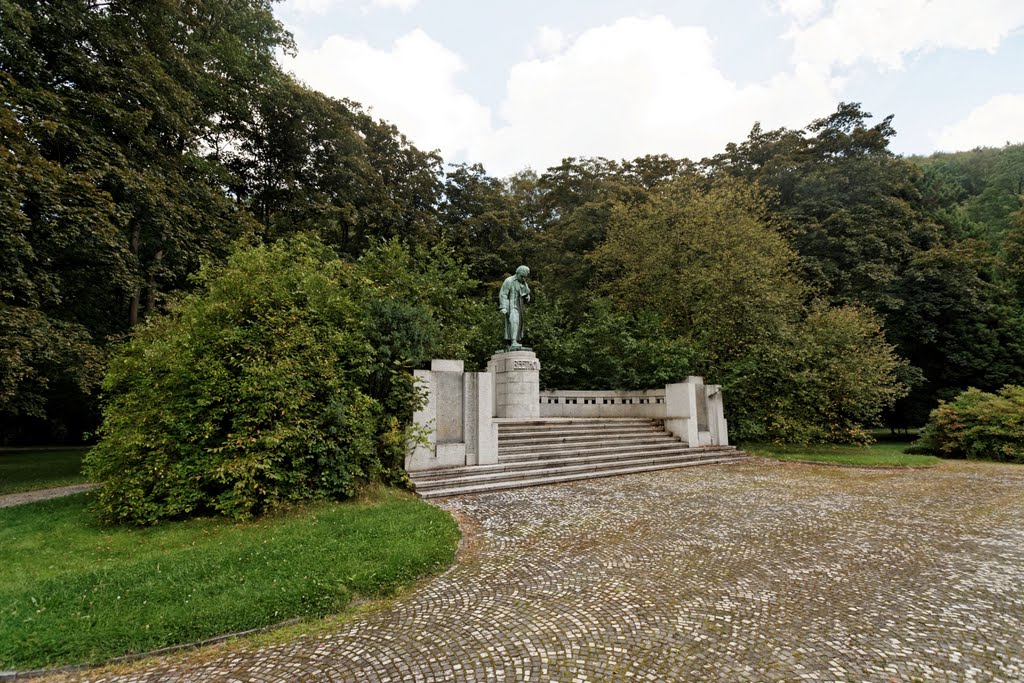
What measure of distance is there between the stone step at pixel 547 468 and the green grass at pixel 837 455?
235 cm

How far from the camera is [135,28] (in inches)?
544

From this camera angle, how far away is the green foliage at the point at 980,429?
13.8 metres

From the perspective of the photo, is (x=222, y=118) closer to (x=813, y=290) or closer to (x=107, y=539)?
(x=107, y=539)

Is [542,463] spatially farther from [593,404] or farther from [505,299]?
[505,299]

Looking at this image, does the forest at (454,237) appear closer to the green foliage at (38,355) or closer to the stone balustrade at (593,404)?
the green foliage at (38,355)

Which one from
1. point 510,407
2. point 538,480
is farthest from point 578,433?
point 538,480

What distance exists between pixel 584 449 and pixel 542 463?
1673 millimetres

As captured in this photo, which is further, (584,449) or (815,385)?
(815,385)

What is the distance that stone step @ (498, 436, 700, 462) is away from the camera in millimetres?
10883

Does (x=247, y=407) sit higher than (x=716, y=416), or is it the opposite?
(x=247, y=407)

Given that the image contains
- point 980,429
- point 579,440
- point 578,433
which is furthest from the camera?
point 980,429

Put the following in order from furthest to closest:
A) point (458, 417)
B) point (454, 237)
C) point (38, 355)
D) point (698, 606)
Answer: point (454, 237), point (38, 355), point (458, 417), point (698, 606)

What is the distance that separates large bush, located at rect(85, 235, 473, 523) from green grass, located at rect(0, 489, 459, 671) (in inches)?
21.0

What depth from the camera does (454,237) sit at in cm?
2589
